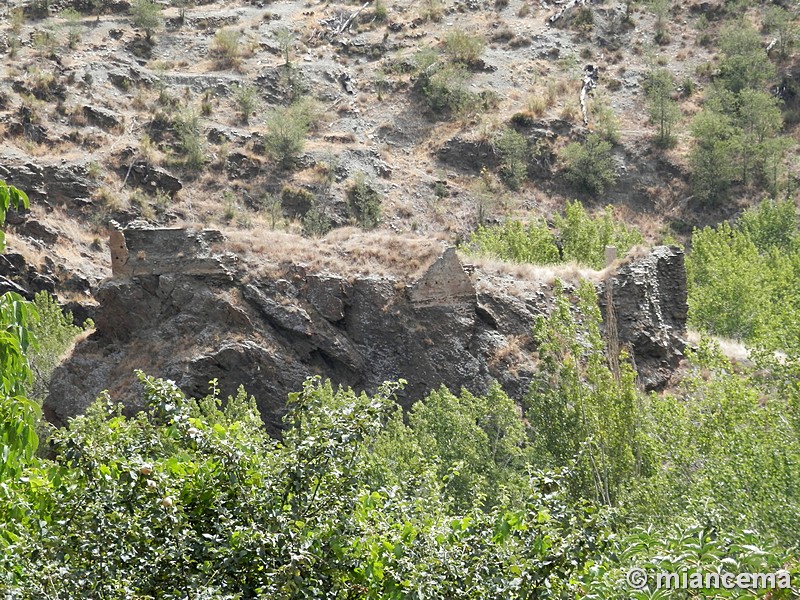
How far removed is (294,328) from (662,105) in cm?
4254

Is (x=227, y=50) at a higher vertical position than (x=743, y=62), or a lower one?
higher

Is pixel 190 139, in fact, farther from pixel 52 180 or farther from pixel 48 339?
pixel 48 339

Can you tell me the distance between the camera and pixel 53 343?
37125 millimetres

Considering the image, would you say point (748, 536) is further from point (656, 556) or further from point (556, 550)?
point (556, 550)

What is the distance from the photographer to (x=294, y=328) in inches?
1136

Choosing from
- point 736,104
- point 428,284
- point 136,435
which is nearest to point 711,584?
point 136,435

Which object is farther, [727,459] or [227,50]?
[227,50]

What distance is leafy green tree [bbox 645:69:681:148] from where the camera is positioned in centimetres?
6412

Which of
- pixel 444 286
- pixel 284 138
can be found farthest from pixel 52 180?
pixel 444 286

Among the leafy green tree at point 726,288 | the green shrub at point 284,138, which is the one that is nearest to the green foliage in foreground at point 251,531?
the leafy green tree at point 726,288

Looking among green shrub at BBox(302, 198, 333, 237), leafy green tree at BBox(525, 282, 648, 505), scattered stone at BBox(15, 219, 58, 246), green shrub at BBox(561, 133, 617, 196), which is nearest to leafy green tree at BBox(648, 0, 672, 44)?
green shrub at BBox(561, 133, 617, 196)

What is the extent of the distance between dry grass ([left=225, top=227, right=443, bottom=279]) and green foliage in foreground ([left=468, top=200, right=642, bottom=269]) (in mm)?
16247

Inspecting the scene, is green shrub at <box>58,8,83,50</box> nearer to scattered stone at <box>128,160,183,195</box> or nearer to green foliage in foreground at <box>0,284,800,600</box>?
scattered stone at <box>128,160,183,195</box>

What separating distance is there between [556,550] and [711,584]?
5.49 feet
